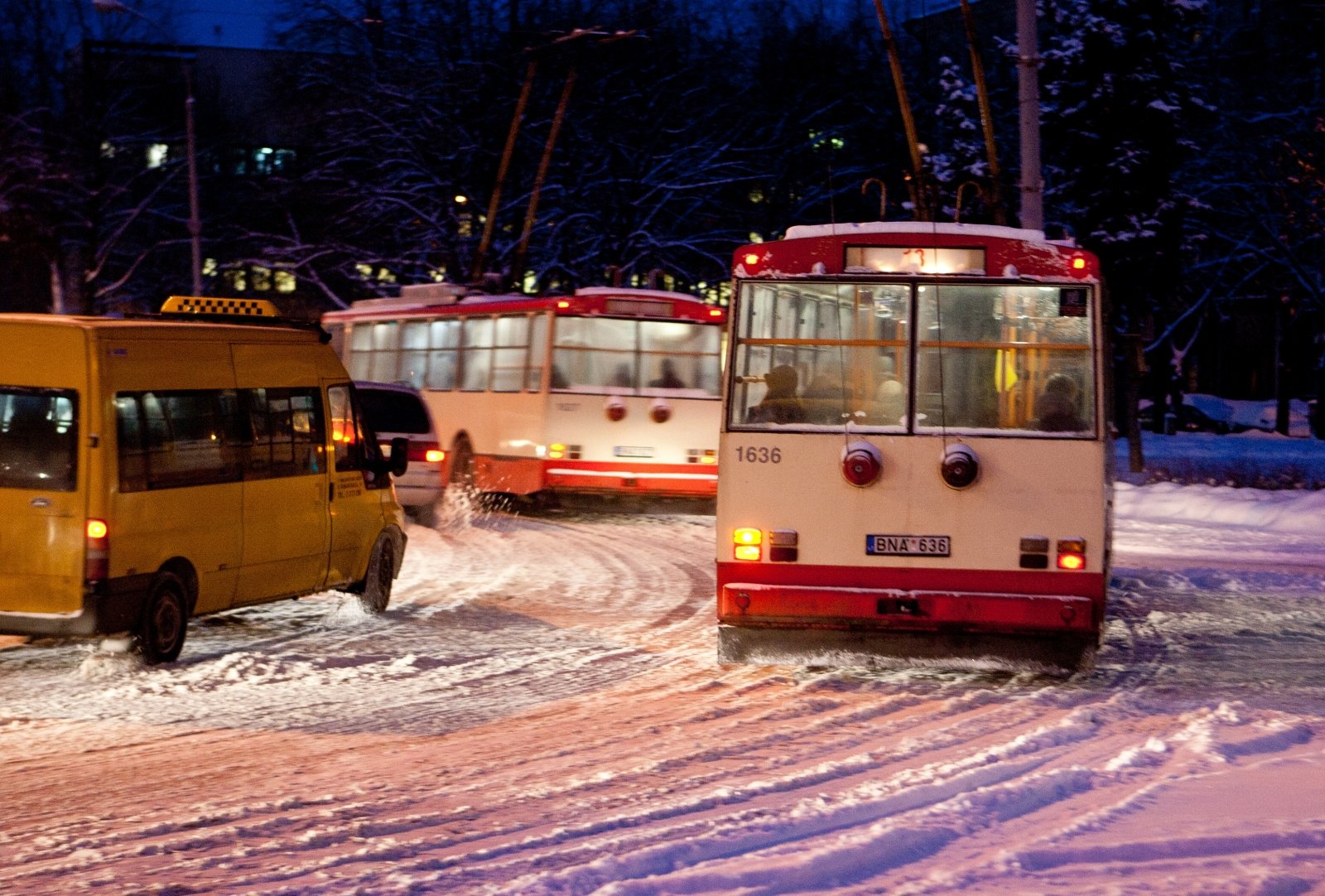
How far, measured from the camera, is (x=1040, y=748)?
8.58m

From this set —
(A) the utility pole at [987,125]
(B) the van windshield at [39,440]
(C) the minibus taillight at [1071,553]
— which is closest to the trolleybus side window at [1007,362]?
(C) the minibus taillight at [1071,553]

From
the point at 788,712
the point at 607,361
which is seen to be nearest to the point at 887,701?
the point at 788,712

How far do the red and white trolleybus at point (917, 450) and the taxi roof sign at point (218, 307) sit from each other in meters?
4.02

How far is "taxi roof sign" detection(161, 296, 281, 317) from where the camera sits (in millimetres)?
12445

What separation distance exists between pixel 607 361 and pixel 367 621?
10084 mm

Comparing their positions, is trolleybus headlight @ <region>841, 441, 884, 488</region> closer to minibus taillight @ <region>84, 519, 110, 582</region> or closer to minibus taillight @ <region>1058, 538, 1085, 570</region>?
minibus taillight @ <region>1058, 538, 1085, 570</region>

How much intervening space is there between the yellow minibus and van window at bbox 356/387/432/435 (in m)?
8.06

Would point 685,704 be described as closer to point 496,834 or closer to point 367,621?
point 496,834

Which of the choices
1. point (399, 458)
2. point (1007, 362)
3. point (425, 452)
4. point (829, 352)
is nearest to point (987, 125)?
point (425, 452)

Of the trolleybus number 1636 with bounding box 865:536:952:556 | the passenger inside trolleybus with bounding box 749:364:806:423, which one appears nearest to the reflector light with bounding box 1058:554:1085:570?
the trolleybus number 1636 with bounding box 865:536:952:556

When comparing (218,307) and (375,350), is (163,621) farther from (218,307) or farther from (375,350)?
(375,350)

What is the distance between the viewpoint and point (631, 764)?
8172mm

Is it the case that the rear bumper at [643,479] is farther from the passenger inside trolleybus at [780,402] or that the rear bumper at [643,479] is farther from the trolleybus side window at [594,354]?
the passenger inside trolleybus at [780,402]

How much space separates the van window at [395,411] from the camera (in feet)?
69.4
